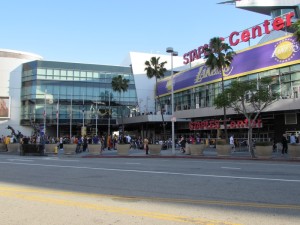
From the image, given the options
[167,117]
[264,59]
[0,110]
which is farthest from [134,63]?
[264,59]

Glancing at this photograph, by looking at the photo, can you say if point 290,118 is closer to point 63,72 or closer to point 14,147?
point 14,147

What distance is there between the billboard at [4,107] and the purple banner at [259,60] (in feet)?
135

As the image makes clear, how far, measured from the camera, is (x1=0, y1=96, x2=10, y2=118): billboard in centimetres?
7269

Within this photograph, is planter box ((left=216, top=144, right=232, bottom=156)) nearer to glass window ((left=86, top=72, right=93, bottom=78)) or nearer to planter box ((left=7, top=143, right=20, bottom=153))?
planter box ((left=7, top=143, right=20, bottom=153))

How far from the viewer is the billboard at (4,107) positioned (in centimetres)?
7269

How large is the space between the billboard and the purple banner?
41192 millimetres

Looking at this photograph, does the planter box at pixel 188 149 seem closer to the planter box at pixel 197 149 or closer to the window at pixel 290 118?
the planter box at pixel 197 149

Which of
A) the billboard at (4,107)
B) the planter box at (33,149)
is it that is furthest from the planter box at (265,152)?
the billboard at (4,107)

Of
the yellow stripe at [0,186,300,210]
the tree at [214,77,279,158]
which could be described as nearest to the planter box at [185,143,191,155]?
the tree at [214,77,279,158]

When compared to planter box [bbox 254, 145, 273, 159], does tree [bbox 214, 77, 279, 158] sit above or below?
above

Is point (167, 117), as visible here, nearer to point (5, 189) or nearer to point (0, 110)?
point (0, 110)

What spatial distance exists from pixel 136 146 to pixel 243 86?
59.2 feet

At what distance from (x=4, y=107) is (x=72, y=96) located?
14.0 metres

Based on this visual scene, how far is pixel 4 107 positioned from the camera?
7300cm
